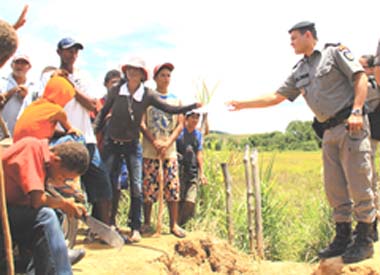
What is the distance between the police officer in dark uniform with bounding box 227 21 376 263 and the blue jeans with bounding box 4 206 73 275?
7.45ft

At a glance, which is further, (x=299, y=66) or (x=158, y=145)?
(x=158, y=145)

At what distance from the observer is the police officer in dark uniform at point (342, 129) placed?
414cm

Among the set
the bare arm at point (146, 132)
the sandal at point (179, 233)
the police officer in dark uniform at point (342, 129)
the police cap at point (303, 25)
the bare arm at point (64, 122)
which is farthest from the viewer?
the sandal at point (179, 233)

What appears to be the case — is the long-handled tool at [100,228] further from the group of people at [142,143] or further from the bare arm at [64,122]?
the bare arm at [64,122]

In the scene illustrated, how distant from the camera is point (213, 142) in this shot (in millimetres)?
7648

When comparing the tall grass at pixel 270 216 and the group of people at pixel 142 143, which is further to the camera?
the tall grass at pixel 270 216

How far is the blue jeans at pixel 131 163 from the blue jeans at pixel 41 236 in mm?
1895

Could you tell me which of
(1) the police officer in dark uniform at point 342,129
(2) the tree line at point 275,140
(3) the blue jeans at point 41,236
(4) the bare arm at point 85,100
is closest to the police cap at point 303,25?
(1) the police officer in dark uniform at point 342,129

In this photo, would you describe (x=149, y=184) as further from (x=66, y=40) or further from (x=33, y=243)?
(x=33, y=243)

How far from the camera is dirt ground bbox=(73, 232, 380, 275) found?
14.5 feet

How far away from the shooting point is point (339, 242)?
450 centimetres

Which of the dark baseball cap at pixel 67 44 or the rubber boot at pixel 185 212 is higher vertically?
the dark baseball cap at pixel 67 44

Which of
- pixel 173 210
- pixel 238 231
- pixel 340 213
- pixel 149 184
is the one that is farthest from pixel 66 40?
pixel 238 231

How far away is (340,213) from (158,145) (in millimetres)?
2016
